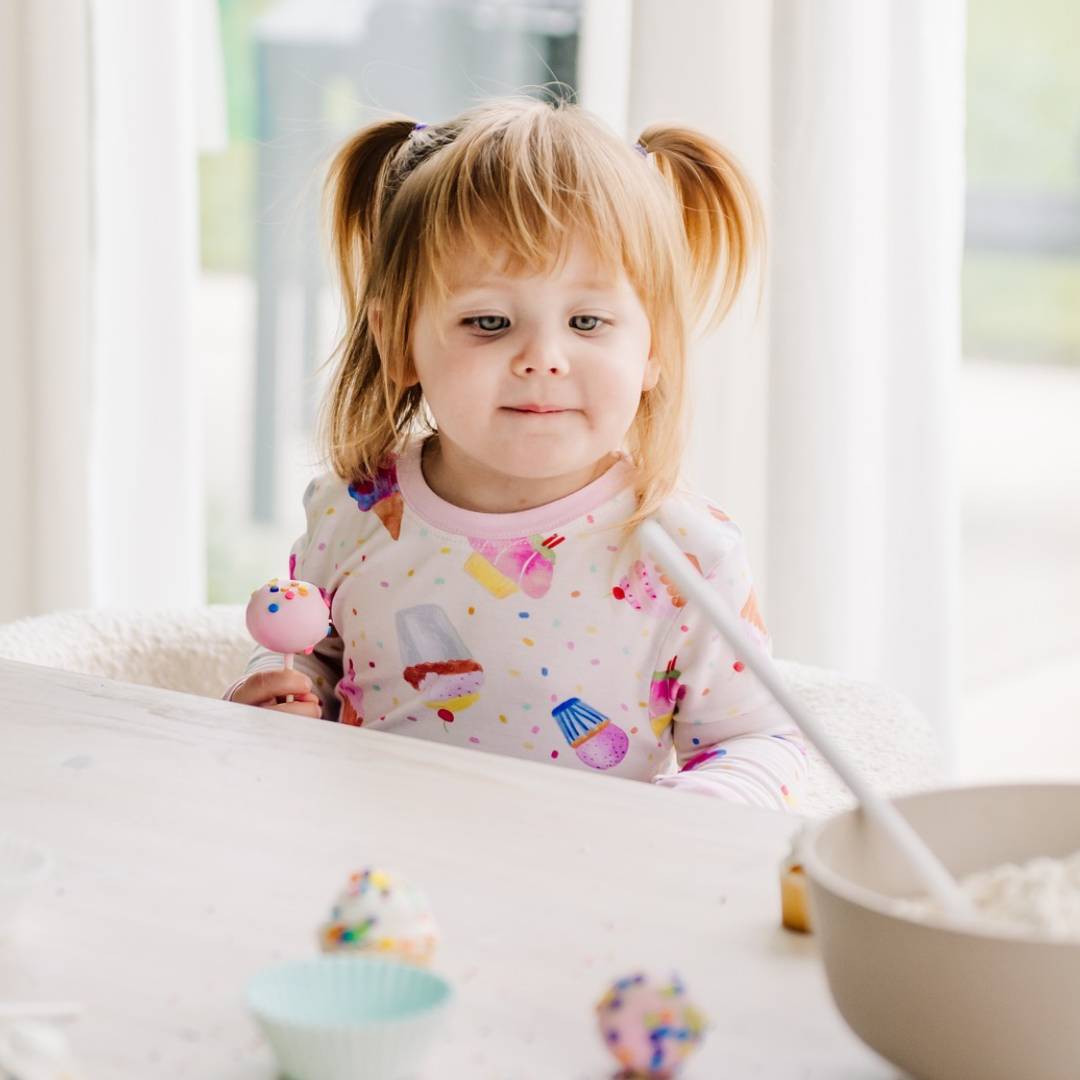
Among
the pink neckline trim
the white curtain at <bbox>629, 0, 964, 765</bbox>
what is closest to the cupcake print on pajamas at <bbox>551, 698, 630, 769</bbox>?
the pink neckline trim

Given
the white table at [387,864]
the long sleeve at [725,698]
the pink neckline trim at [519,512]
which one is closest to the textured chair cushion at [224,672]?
the long sleeve at [725,698]

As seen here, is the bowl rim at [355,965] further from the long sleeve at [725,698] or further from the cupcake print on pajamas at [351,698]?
the cupcake print on pajamas at [351,698]

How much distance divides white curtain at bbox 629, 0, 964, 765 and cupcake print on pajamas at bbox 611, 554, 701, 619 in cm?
62

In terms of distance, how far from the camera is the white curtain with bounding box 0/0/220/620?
238cm

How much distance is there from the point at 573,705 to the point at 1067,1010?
77cm

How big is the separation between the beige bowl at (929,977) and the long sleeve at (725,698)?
1.85 feet

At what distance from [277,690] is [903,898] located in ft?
2.05

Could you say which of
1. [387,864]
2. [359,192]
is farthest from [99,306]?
[387,864]

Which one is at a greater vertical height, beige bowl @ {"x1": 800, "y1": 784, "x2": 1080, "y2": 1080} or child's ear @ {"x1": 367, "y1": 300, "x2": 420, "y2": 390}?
child's ear @ {"x1": 367, "y1": 300, "x2": 420, "y2": 390}

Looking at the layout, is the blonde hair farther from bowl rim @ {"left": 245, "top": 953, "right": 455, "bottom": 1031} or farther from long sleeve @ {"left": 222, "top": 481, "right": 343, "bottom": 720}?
bowl rim @ {"left": 245, "top": 953, "right": 455, "bottom": 1031}

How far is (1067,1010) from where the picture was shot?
479 millimetres

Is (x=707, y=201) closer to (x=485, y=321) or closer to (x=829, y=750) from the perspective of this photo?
(x=485, y=321)

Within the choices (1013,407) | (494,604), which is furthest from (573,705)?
(1013,407)

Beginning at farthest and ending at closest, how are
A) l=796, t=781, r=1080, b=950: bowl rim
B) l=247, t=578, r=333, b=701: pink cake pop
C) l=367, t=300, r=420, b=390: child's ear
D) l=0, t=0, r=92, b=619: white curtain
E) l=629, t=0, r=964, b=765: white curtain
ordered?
l=0, t=0, r=92, b=619: white curtain < l=629, t=0, r=964, b=765: white curtain < l=367, t=300, r=420, b=390: child's ear < l=247, t=578, r=333, b=701: pink cake pop < l=796, t=781, r=1080, b=950: bowl rim
